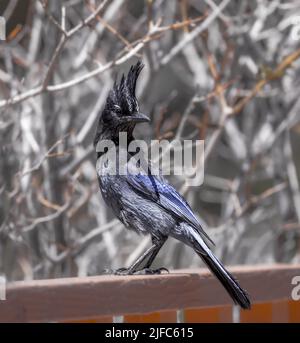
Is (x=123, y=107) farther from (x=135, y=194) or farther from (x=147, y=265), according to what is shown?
(x=147, y=265)

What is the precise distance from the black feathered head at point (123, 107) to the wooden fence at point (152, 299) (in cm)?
69

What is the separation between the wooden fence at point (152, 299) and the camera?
2.54m

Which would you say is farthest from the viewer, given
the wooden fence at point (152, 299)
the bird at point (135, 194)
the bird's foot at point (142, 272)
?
the bird at point (135, 194)

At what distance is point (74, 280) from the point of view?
2748 millimetres

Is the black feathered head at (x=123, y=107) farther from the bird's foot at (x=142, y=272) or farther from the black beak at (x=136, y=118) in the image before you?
the bird's foot at (x=142, y=272)

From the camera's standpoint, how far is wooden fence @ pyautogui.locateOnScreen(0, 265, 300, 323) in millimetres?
2539

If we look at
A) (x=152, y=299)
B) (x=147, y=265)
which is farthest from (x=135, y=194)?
(x=152, y=299)

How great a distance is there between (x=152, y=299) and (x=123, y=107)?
91cm

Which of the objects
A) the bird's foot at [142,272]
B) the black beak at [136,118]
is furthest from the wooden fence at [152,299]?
the black beak at [136,118]

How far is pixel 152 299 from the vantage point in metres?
2.95

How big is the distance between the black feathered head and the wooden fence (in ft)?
2.26
